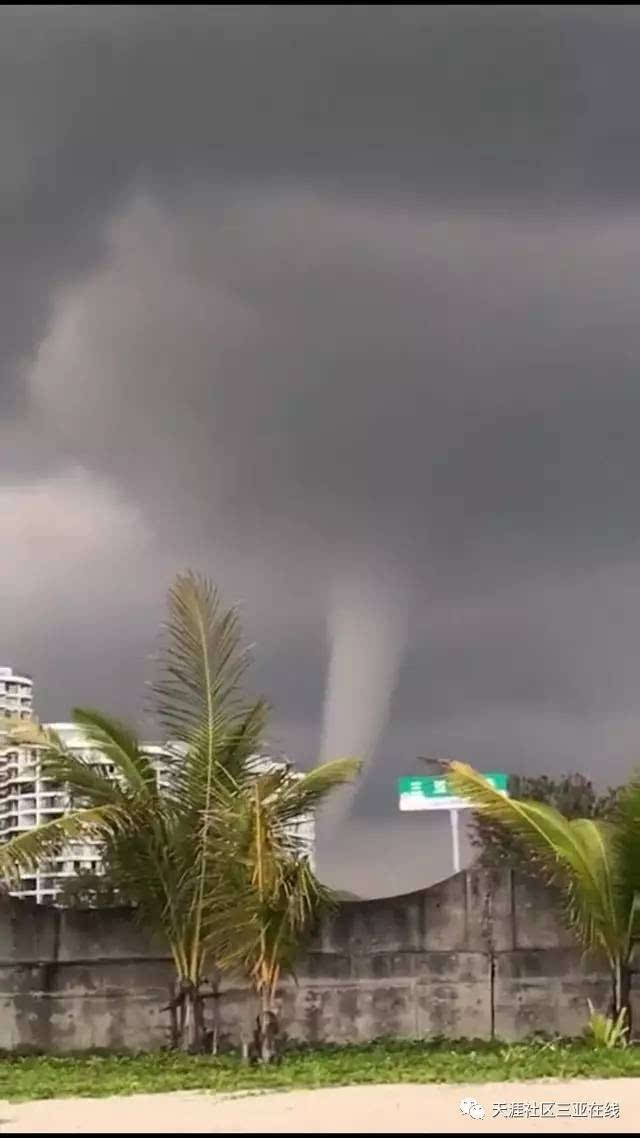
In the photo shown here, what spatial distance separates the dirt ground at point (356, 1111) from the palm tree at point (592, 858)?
87.4 inches

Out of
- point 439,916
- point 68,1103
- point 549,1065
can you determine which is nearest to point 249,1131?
point 68,1103

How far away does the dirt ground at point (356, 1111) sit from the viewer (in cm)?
768

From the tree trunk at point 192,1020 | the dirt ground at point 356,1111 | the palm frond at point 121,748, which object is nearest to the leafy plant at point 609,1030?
the dirt ground at point 356,1111

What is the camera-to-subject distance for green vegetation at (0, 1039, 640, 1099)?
984 cm

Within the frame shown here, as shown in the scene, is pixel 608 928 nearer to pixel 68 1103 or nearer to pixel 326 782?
pixel 326 782

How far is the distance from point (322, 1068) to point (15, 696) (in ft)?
32.7

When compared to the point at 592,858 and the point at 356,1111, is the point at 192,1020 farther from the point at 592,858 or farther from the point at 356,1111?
the point at 356,1111

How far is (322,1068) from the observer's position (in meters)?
10.5

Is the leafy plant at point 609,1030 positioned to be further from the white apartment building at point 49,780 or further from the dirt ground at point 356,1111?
the white apartment building at point 49,780

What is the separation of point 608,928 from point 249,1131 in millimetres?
5222

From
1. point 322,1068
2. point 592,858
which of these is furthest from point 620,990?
point 322,1068

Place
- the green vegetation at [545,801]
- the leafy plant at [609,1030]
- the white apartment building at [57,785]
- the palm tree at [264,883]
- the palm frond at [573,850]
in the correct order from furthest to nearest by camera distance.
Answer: the green vegetation at [545,801] → the white apartment building at [57,785] → the palm frond at [573,850] → the leafy plant at [609,1030] → the palm tree at [264,883]

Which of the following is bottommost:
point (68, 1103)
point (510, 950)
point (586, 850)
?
point (68, 1103)

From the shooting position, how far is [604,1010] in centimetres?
1245
